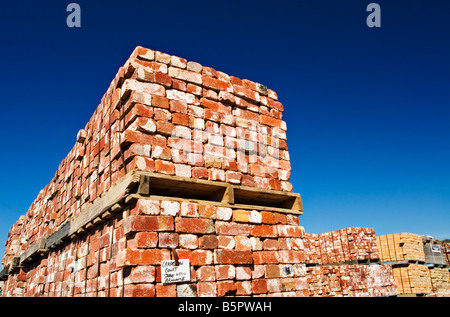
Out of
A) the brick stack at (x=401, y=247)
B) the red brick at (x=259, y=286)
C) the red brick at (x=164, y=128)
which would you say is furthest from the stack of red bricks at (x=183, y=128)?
the brick stack at (x=401, y=247)

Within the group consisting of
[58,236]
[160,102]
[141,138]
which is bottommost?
[58,236]

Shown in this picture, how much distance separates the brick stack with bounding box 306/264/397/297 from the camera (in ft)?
32.7

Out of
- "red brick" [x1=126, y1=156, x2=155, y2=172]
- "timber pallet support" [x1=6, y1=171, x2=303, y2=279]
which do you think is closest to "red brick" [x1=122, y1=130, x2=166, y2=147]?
"red brick" [x1=126, y1=156, x2=155, y2=172]

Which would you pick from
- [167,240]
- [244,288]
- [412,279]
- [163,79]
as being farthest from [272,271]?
[412,279]

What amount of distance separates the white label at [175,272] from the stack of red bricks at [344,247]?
8.44 m

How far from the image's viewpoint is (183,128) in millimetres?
4121

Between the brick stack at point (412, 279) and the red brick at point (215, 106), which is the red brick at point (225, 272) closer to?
the red brick at point (215, 106)

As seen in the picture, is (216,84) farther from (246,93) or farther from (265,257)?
Answer: (265,257)

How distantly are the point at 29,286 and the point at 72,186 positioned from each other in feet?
10.6

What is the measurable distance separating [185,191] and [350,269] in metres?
7.90

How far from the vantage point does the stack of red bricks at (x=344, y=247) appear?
10.7 meters

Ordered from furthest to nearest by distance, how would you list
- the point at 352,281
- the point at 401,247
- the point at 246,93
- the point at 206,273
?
the point at 401,247 → the point at 352,281 → the point at 246,93 → the point at 206,273
